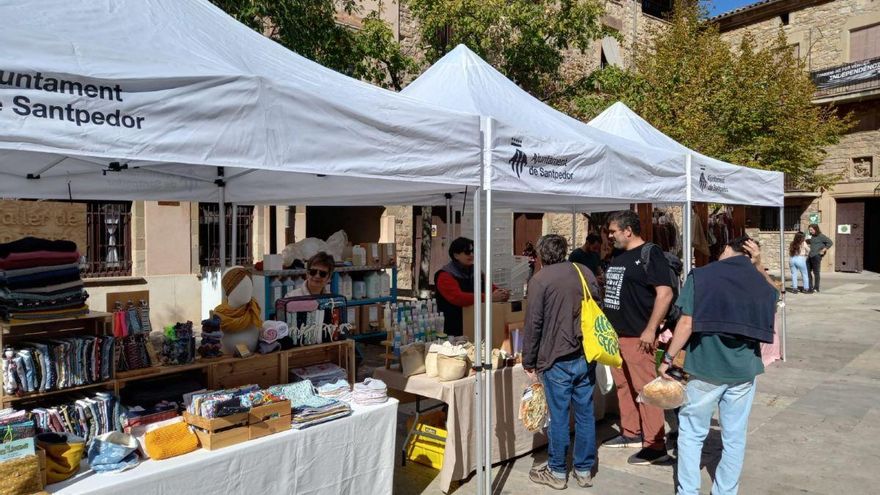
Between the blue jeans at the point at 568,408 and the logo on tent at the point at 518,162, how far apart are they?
1202mm

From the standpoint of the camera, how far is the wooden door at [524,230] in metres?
18.5

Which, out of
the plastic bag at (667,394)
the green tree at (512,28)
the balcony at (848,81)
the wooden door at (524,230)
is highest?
the balcony at (848,81)

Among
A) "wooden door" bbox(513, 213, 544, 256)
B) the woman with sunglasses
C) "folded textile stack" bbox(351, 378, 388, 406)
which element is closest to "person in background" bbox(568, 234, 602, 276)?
the woman with sunglasses

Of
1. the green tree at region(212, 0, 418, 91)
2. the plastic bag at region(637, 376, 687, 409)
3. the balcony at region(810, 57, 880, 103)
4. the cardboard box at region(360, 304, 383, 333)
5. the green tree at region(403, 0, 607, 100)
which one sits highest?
the balcony at region(810, 57, 880, 103)

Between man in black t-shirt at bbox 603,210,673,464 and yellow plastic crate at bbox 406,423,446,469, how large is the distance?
1.37 meters

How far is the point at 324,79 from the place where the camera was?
3.38m

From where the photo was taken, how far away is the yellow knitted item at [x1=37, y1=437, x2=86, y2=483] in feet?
8.50

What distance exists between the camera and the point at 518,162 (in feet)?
13.3

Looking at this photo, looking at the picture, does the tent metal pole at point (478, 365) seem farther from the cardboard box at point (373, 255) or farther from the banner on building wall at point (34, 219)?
the cardboard box at point (373, 255)

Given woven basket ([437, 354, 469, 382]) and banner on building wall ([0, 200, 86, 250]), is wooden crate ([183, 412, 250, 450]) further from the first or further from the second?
banner on building wall ([0, 200, 86, 250])

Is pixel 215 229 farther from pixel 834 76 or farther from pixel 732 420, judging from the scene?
pixel 834 76

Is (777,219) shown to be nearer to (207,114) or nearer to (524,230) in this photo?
(524,230)

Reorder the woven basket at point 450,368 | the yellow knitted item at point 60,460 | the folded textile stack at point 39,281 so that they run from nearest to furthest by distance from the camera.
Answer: the yellow knitted item at point 60,460
the folded textile stack at point 39,281
the woven basket at point 450,368

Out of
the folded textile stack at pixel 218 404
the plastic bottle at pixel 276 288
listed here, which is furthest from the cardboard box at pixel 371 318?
the folded textile stack at pixel 218 404
